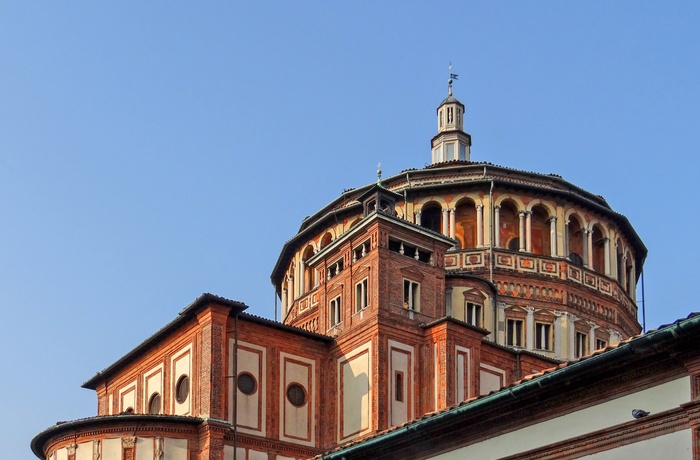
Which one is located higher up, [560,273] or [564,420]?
[560,273]

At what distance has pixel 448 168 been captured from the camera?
5419 centimetres

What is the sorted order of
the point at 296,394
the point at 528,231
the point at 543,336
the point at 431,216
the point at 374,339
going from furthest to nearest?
the point at 431,216, the point at 528,231, the point at 543,336, the point at 296,394, the point at 374,339

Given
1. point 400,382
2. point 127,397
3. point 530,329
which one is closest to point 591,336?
point 530,329

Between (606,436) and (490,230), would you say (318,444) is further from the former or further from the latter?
(606,436)

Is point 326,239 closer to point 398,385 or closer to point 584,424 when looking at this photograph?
point 398,385

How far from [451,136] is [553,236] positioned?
28.4 ft

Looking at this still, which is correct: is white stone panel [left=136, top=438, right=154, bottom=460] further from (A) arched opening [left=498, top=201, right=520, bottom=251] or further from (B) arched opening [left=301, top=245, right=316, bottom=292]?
(A) arched opening [left=498, top=201, right=520, bottom=251]

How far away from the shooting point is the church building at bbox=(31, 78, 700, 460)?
131 feet

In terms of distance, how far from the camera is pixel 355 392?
41.6m

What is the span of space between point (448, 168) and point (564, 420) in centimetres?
3514

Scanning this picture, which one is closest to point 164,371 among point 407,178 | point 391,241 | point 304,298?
point 391,241

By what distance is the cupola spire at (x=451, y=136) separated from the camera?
59.9 meters

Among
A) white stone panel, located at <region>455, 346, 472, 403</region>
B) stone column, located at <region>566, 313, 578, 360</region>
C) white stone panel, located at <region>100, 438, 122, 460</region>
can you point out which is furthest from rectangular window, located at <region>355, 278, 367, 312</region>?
stone column, located at <region>566, 313, 578, 360</region>

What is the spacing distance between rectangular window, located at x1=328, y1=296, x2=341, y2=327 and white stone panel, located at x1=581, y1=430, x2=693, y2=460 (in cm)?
2558
